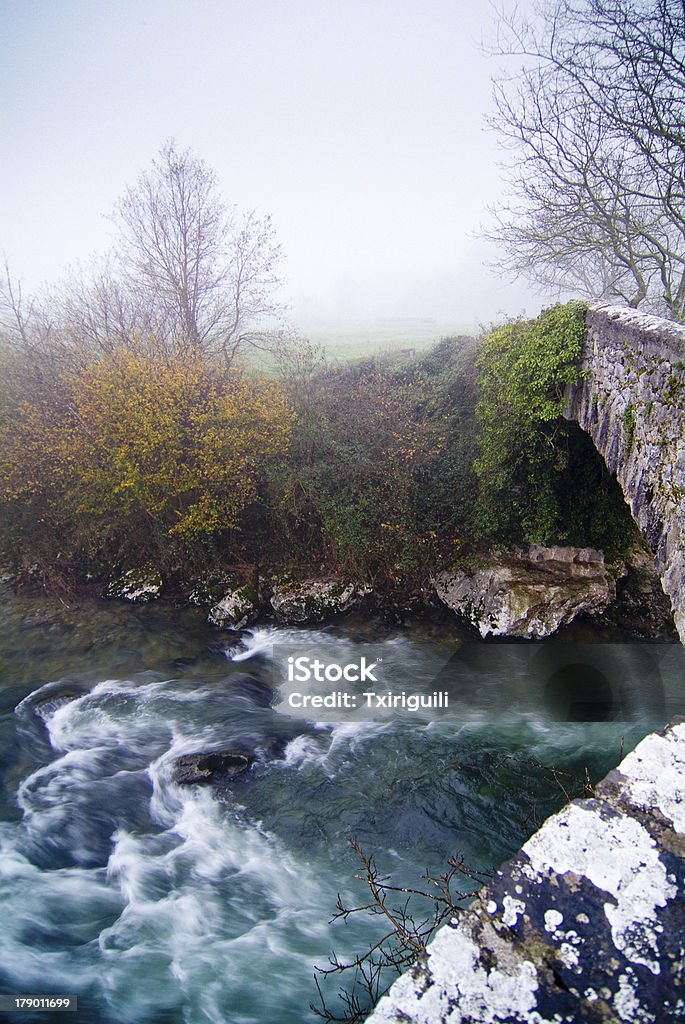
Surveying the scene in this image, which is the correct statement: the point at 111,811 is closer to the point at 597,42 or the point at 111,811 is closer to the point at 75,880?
the point at 75,880

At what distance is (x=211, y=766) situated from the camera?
28.9ft

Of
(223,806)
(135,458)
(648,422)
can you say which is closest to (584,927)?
(648,422)

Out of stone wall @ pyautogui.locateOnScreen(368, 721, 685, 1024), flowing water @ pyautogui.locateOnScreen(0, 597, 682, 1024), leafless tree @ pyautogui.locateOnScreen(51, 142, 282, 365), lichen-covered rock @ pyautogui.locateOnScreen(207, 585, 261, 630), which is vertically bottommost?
flowing water @ pyautogui.locateOnScreen(0, 597, 682, 1024)

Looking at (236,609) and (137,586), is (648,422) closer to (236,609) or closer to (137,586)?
(236,609)

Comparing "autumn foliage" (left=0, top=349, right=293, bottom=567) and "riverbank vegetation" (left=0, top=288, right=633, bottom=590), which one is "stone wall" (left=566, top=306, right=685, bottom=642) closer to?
"riverbank vegetation" (left=0, top=288, right=633, bottom=590)

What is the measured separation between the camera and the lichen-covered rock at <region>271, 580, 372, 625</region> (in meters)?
13.1

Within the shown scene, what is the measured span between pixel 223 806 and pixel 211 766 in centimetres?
76

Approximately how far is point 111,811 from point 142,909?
172 cm

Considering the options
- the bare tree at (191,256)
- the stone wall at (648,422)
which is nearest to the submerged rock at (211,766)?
the stone wall at (648,422)

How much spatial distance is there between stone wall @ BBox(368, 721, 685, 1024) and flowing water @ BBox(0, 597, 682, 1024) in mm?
A: 1841

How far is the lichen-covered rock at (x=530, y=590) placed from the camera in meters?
11.9

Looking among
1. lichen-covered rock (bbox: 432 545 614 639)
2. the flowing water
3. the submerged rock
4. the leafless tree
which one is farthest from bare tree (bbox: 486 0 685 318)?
the submerged rock

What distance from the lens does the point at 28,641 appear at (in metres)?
12.3

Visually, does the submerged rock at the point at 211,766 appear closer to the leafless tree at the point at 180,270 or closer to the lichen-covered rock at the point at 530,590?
the lichen-covered rock at the point at 530,590
